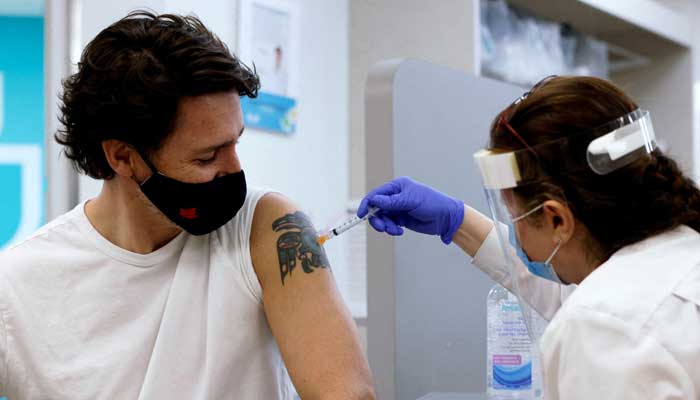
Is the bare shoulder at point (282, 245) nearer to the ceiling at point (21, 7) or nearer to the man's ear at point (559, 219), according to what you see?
the man's ear at point (559, 219)

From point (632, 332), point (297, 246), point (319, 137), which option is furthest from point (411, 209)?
point (319, 137)

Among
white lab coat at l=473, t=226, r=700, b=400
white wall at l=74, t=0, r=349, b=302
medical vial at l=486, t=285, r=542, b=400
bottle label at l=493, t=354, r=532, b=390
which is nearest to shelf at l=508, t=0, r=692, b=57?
white wall at l=74, t=0, r=349, b=302

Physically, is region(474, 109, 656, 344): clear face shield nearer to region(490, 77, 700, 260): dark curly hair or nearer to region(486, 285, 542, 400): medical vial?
region(490, 77, 700, 260): dark curly hair

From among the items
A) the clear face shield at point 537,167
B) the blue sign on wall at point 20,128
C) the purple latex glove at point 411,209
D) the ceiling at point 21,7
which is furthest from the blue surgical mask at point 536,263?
the ceiling at point 21,7

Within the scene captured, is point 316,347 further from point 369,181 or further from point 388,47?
point 388,47

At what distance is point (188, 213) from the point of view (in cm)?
139

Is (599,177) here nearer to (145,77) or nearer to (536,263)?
(536,263)

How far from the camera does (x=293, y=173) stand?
3.14 metres

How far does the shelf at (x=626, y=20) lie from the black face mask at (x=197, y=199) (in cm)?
169

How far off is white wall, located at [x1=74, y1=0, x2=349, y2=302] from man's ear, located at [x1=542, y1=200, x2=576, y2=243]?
2.03 meters

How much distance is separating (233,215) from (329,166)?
185 cm

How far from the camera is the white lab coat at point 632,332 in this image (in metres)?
0.85

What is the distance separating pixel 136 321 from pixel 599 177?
851 mm

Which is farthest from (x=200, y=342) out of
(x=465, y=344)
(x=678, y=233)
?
(x=678, y=233)
